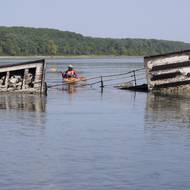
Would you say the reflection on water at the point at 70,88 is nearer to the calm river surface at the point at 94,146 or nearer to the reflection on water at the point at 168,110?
the reflection on water at the point at 168,110

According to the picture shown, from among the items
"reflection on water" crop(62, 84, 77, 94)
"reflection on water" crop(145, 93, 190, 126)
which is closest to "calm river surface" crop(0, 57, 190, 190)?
"reflection on water" crop(145, 93, 190, 126)

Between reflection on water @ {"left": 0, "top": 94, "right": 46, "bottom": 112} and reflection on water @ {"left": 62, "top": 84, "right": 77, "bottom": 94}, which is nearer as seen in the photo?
reflection on water @ {"left": 0, "top": 94, "right": 46, "bottom": 112}

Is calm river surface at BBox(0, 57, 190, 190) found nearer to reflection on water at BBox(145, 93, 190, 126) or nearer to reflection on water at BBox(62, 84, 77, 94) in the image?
reflection on water at BBox(145, 93, 190, 126)

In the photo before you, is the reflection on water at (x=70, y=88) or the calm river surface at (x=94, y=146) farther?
the reflection on water at (x=70, y=88)

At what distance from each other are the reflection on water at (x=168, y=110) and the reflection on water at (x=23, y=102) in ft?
16.0

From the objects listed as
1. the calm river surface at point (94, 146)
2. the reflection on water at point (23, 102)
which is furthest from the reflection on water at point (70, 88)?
the calm river surface at point (94, 146)

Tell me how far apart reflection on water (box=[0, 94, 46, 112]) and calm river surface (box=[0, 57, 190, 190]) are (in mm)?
44

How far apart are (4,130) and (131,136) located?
13.4ft

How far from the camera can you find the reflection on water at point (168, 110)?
87.4 ft

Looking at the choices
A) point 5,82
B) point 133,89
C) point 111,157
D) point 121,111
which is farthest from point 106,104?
point 111,157

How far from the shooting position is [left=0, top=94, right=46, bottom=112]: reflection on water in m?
31.8

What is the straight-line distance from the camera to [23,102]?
113 feet

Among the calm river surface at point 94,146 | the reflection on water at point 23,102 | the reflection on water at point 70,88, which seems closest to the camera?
the calm river surface at point 94,146

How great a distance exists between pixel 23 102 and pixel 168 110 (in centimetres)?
726
